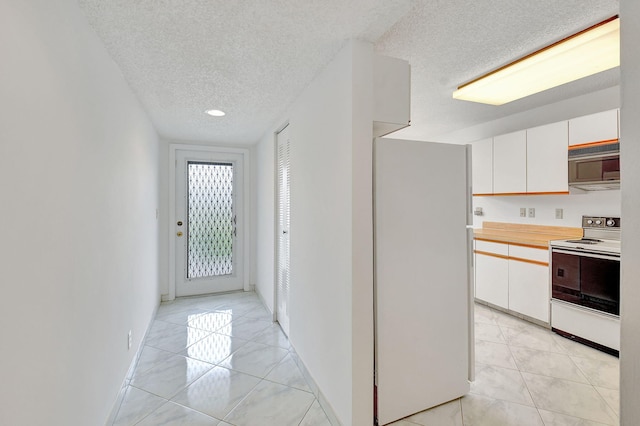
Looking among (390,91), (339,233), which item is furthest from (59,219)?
(390,91)

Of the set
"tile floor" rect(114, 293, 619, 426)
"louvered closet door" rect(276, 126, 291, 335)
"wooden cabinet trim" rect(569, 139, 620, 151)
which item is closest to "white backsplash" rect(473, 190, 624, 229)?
"wooden cabinet trim" rect(569, 139, 620, 151)

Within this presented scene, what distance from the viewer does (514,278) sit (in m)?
3.42

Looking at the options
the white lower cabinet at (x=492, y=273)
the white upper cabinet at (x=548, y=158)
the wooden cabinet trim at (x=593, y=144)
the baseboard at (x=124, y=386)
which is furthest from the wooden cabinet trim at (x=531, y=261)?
the baseboard at (x=124, y=386)

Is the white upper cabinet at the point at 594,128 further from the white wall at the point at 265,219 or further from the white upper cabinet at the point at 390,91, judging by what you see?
the white wall at the point at 265,219

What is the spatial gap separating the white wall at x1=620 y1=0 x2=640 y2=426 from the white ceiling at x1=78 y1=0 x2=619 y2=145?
103 cm

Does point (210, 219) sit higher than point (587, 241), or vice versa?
point (210, 219)

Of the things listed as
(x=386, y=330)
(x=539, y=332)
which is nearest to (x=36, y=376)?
(x=386, y=330)

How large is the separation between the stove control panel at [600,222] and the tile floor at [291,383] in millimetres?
1272

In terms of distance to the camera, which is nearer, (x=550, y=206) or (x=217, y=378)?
(x=217, y=378)

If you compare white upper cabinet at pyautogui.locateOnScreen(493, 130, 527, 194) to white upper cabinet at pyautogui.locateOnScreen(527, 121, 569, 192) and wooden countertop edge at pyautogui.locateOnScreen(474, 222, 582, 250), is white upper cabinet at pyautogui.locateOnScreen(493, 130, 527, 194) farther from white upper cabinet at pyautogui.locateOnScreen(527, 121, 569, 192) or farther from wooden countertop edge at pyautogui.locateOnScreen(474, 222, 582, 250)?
wooden countertop edge at pyautogui.locateOnScreen(474, 222, 582, 250)

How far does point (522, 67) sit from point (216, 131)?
11.0 ft

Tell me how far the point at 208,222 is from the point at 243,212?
558mm

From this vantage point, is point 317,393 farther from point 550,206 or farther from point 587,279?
point 550,206

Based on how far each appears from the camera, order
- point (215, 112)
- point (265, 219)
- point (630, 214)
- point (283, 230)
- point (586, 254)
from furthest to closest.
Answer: point (265, 219) < point (283, 230) < point (215, 112) < point (586, 254) < point (630, 214)
